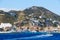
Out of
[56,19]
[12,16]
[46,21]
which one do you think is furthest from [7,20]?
[56,19]

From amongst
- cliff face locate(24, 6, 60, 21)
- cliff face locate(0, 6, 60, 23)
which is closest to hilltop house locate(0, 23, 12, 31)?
cliff face locate(0, 6, 60, 23)

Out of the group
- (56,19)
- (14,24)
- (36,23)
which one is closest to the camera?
(14,24)

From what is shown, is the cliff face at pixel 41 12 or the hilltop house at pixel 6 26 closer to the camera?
the hilltop house at pixel 6 26

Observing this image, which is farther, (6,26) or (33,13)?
(33,13)

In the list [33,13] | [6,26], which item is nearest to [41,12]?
[33,13]

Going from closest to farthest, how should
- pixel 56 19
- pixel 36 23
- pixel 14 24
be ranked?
pixel 14 24, pixel 36 23, pixel 56 19

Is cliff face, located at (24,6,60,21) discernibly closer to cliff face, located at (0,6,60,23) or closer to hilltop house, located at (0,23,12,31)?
cliff face, located at (0,6,60,23)

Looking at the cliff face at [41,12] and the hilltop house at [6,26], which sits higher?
the cliff face at [41,12]

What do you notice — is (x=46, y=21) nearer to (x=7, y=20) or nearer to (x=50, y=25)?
(x=50, y=25)

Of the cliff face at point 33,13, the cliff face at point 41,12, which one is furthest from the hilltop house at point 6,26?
the cliff face at point 41,12

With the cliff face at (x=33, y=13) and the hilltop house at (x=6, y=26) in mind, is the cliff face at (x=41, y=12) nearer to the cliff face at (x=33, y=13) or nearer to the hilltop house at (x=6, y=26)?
the cliff face at (x=33, y=13)

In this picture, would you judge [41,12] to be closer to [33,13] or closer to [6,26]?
[33,13]
